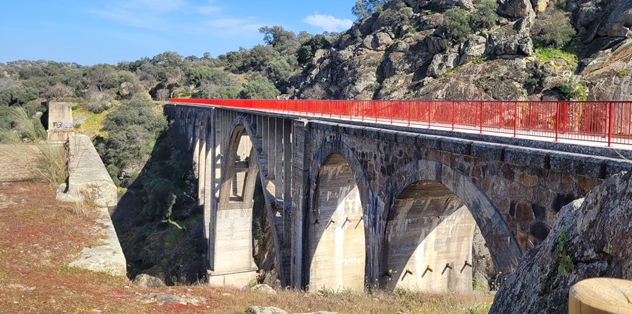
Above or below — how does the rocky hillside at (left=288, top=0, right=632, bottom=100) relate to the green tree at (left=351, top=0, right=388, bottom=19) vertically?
below

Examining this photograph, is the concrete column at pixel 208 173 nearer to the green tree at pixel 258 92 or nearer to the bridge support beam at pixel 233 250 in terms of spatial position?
the bridge support beam at pixel 233 250

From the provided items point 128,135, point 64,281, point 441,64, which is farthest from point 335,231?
point 128,135

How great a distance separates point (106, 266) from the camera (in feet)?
17.9

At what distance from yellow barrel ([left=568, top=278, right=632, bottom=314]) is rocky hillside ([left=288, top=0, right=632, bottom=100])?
1237 inches

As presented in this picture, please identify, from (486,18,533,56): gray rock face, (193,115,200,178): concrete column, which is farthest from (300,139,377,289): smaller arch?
(486,18,533,56): gray rock face

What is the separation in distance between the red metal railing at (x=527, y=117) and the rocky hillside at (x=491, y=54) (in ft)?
76.5

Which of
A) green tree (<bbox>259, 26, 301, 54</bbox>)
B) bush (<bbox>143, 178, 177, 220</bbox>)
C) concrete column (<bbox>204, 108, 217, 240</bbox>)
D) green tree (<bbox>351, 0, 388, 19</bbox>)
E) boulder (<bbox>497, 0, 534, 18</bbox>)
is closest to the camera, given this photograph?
concrete column (<bbox>204, 108, 217, 240</bbox>)

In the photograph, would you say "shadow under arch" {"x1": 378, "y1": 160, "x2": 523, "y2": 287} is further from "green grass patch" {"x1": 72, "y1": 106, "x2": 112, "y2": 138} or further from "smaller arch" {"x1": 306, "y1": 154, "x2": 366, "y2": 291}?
"green grass patch" {"x1": 72, "y1": 106, "x2": 112, "y2": 138}

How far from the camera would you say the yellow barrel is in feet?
4.91

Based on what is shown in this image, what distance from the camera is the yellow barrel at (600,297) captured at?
1495 mm

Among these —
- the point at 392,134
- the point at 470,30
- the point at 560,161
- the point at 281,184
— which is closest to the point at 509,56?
the point at 470,30

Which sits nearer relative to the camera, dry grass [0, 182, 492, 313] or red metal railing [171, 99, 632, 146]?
dry grass [0, 182, 492, 313]

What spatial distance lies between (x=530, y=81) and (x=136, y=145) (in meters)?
38.3

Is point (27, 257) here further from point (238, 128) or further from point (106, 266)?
point (238, 128)
